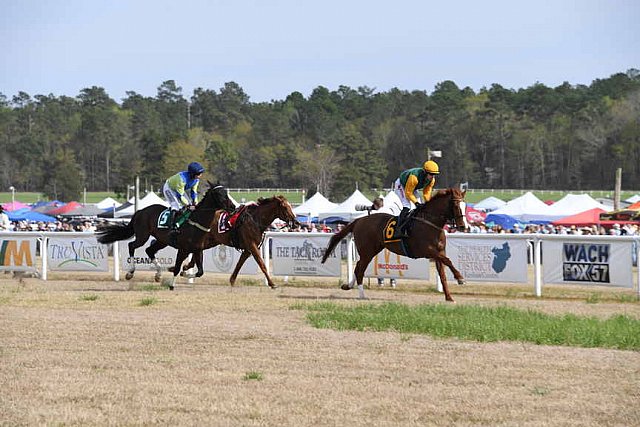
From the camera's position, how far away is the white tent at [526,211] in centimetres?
4262

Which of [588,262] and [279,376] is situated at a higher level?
[588,262]

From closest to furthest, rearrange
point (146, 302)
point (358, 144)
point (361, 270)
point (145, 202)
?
point (146, 302), point (361, 270), point (145, 202), point (358, 144)

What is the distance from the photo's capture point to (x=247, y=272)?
72.1 feet

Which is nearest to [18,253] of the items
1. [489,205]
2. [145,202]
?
[145,202]

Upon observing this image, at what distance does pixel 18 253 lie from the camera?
23281mm

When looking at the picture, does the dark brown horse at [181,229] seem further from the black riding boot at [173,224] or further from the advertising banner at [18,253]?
the advertising banner at [18,253]

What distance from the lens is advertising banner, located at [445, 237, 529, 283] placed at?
60.6 feet

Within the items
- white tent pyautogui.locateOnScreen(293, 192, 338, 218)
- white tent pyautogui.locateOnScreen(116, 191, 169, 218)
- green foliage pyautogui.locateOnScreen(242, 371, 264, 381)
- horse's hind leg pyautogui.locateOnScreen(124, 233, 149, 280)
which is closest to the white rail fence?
horse's hind leg pyautogui.locateOnScreen(124, 233, 149, 280)

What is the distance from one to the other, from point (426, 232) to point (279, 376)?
8.26 m

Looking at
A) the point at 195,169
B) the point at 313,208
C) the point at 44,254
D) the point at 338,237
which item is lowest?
the point at 44,254

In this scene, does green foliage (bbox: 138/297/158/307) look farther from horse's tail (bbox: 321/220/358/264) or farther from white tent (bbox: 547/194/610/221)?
white tent (bbox: 547/194/610/221)

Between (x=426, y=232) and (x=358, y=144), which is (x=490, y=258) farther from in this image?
(x=358, y=144)

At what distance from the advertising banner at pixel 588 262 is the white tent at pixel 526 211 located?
23621 millimetres

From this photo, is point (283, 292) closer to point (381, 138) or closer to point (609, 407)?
point (609, 407)
